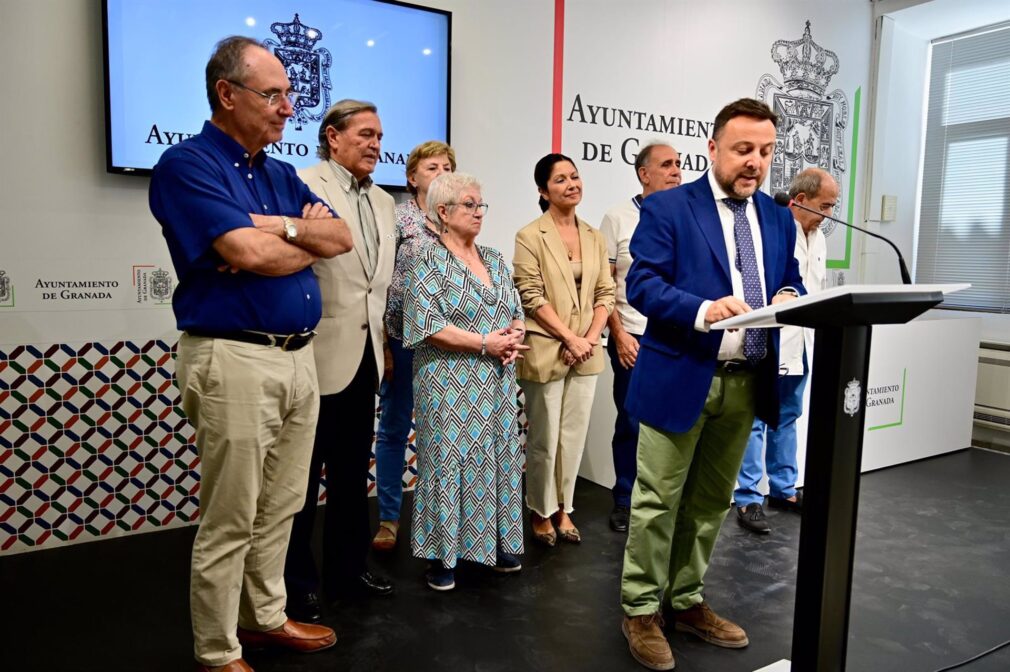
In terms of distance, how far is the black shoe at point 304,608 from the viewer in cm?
240

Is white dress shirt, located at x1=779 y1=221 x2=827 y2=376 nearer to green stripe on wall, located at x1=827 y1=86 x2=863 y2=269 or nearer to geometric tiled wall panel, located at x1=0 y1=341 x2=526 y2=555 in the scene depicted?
green stripe on wall, located at x1=827 y1=86 x2=863 y2=269

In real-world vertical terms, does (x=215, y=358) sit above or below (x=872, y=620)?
above

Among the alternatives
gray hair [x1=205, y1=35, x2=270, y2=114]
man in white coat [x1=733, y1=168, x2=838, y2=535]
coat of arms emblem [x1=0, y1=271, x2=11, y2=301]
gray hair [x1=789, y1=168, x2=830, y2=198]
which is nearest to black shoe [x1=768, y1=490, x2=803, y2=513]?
man in white coat [x1=733, y1=168, x2=838, y2=535]

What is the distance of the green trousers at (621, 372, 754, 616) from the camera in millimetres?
2158

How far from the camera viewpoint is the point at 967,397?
16.3 ft

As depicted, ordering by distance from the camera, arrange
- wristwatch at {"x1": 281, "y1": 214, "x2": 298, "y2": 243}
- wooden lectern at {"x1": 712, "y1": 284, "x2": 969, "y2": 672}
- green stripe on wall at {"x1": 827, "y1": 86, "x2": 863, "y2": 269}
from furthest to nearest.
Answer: green stripe on wall at {"x1": 827, "y1": 86, "x2": 863, "y2": 269}
wristwatch at {"x1": 281, "y1": 214, "x2": 298, "y2": 243}
wooden lectern at {"x1": 712, "y1": 284, "x2": 969, "y2": 672}

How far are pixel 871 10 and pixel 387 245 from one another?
16.2 ft

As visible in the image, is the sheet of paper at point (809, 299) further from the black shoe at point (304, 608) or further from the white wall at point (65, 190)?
the white wall at point (65, 190)

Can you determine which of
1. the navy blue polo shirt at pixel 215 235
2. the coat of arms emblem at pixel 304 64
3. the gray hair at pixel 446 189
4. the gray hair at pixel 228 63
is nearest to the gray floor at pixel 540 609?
the navy blue polo shirt at pixel 215 235

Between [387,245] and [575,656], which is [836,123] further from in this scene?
[575,656]

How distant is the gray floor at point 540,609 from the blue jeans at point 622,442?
0.18m

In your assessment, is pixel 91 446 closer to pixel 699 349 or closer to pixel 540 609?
pixel 540 609

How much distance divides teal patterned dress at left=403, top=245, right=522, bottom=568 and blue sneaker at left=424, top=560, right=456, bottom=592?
8 cm

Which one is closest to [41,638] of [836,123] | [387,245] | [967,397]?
[387,245]
